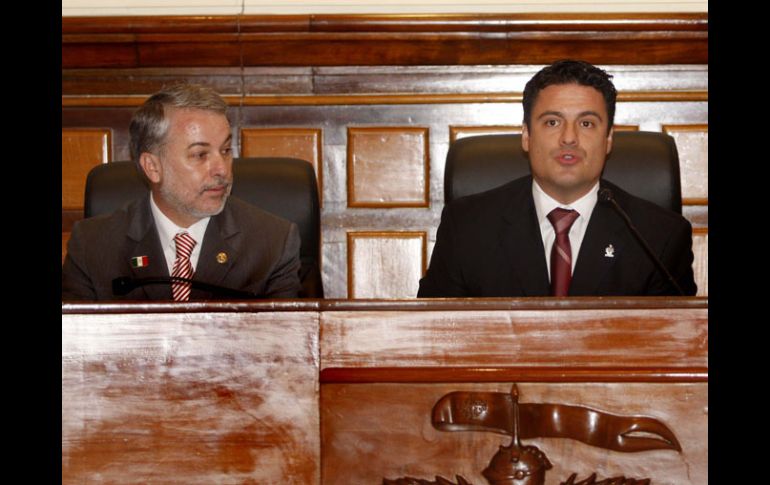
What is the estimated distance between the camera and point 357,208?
2785 millimetres

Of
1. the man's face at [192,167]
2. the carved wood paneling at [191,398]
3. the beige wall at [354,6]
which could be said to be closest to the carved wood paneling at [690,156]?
the beige wall at [354,6]

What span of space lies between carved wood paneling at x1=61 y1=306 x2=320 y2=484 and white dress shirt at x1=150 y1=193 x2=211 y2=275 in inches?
45.5

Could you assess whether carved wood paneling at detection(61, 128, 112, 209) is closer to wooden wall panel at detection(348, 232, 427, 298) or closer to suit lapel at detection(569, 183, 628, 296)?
wooden wall panel at detection(348, 232, 427, 298)

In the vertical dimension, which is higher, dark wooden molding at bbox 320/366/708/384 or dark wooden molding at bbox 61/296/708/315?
dark wooden molding at bbox 61/296/708/315

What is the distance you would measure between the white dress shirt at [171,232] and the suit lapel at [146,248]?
21 mm

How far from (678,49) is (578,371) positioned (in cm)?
190

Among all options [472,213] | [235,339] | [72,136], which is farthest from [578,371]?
[72,136]

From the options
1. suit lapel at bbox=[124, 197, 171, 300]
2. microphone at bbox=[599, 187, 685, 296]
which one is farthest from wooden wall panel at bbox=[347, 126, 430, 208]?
microphone at bbox=[599, 187, 685, 296]

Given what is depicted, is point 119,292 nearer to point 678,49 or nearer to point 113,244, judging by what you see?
point 113,244

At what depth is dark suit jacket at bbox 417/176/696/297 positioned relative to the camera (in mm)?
2037

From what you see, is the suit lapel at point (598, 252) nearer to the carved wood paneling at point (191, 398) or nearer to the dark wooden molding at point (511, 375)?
the dark wooden molding at point (511, 375)

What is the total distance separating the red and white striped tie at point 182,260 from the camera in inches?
81.7

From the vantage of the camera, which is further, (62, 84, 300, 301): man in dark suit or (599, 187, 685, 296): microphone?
(62, 84, 300, 301): man in dark suit
